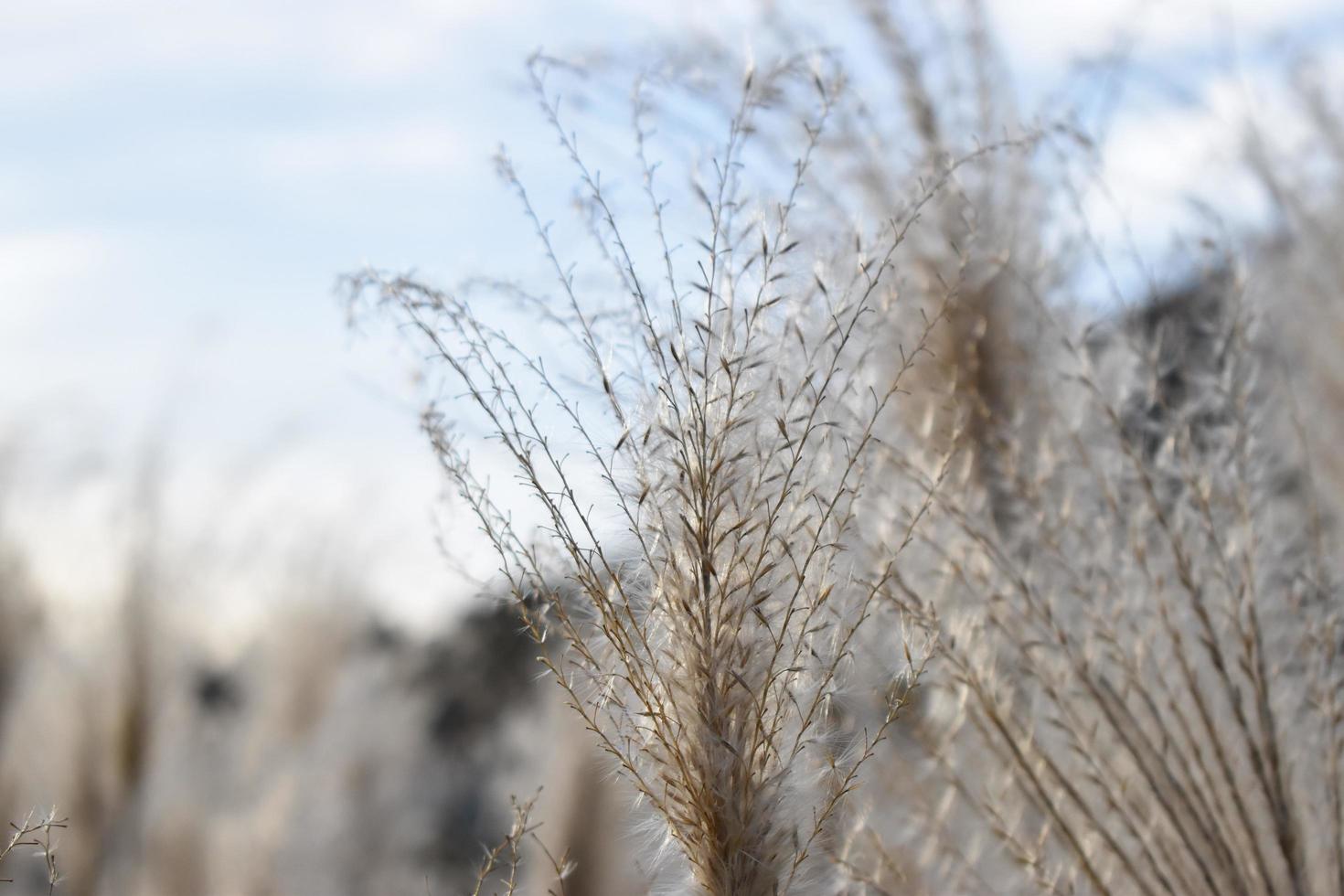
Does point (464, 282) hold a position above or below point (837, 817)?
above

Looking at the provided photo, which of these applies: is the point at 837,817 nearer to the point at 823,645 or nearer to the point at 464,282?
the point at 823,645

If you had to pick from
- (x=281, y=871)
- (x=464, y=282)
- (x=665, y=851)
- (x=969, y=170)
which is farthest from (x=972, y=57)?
(x=281, y=871)

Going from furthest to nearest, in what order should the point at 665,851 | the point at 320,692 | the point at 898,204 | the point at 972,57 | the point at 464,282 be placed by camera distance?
the point at 320,692 → the point at 972,57 → the point at 464,282 → the point at 898,204 → the point at 665,851

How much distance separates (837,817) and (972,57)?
8.03 feet

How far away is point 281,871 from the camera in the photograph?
5719mm

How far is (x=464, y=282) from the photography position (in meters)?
2.31

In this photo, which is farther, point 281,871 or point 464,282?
point 281,871

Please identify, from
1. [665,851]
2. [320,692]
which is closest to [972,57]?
[665,851]

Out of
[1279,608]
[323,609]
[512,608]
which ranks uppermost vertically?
[323,609]

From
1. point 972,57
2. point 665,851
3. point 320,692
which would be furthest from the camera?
point 320,692

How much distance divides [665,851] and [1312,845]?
1.71m

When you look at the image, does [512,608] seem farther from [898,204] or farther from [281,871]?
[281,871]

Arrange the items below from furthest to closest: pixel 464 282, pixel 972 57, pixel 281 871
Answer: pixel 281 871 < pixel 972 57 < pixel 464 282

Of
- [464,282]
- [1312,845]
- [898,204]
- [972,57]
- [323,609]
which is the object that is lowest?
[1312,845]
